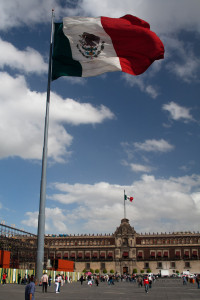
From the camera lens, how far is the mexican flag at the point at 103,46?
15.7 meters

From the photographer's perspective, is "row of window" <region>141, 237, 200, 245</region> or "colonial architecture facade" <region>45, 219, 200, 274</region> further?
"row of window" <region>141, 237, 200, 245</region>

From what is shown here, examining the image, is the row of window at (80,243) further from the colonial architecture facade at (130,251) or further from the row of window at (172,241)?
the row of window at (172,241)

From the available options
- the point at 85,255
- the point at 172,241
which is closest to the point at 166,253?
the point at 172,241

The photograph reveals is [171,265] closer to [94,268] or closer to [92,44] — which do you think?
[94,268]

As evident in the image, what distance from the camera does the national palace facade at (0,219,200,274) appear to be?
81.6 m

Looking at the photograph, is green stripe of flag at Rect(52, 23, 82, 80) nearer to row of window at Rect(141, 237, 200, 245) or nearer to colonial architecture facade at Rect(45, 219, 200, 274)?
colonial architecture facade at Rect(45, 219, 200, 274)

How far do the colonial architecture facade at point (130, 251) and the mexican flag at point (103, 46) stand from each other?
73.5 meters

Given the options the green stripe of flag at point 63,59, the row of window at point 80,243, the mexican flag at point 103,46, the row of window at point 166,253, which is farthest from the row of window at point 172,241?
the green stripe of flag at point 63,59

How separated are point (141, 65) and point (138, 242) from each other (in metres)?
75.3

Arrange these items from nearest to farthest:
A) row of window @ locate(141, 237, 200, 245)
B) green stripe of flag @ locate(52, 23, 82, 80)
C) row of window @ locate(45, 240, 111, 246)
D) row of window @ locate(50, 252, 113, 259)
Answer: green stripe of flag @ locate(52, 23, 82, 80) → row of window @ locate(141, 237, 200, 245) → row of window @ locate(50, 252, 113, 259) → row of window @ locate(45, 240, 111, 246)

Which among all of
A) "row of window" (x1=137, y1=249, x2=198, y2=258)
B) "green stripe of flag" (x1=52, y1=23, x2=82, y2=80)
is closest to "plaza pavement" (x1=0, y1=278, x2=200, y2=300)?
"green stripe of flag" (x1=52, y1=23, x2=82, y2=80)

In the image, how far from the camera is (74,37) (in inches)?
Answer: 622

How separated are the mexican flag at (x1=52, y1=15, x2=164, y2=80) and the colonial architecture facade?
73466 millimetres

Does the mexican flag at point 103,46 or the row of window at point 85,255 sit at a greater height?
the mexican flag at point 103,46
